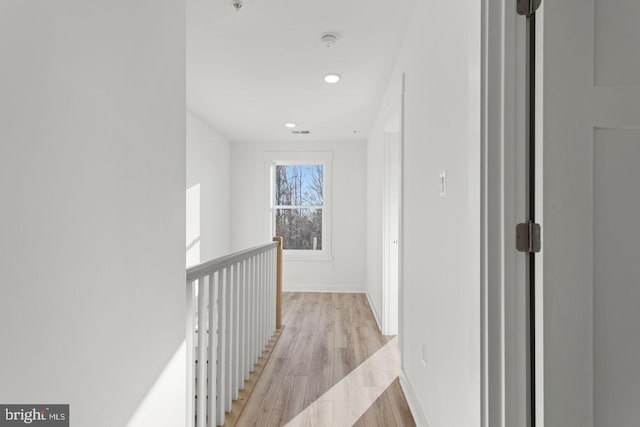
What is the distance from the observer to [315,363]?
9.07 ft

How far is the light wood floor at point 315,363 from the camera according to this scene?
2049 mm

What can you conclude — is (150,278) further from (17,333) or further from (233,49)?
(233,49)

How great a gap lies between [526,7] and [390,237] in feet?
8.82

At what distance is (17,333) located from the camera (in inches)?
25.5

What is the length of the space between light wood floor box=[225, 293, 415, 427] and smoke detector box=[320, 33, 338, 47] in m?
2.39

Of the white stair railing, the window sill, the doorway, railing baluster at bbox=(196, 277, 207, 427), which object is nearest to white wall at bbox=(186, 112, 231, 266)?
the window sill

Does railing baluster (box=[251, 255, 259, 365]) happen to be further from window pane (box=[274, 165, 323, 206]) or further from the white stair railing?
window pane (box=[274, 165, 323, 206])

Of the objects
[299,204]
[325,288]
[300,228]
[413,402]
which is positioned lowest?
[325,288]

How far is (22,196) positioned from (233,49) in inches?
89.7

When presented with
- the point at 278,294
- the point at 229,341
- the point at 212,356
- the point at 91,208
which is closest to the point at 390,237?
the point at 278,294
